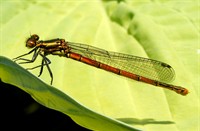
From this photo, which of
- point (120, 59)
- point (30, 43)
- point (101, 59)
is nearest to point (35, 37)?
point (30, 43)

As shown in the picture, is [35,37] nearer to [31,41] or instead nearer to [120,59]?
[31,41]

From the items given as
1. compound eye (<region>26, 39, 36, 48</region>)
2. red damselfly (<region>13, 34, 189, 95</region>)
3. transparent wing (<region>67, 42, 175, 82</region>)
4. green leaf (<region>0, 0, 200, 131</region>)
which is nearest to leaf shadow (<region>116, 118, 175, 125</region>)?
green leaf (<region>0, 0, 200, 131</region>)

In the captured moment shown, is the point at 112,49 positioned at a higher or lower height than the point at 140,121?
higher

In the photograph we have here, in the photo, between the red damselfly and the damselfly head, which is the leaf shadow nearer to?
the red damselfly

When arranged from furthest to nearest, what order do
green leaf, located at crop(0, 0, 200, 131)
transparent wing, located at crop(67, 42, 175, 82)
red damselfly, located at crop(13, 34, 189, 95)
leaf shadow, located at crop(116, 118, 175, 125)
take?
transparent wing, located at crop(67, 42, 175, 82)
red damselfly, located at crop(13, 34, 189, 95)
leaf shadow, located at crop(116, 118, 175, 125)
green leaf, located at crop(0, 0, 200, 131)

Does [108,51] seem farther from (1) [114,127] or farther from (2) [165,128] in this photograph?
(1) [114,127]

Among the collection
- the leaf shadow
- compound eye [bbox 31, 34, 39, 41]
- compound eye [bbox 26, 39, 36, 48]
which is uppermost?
compound eye [bbox 31, 34, 39, 41]
